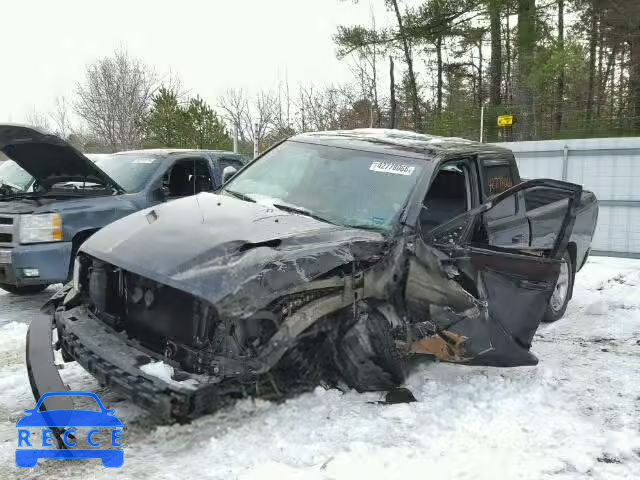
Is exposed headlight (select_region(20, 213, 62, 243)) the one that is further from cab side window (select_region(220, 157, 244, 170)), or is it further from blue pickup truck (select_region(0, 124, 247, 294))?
cab side window (select_region(220, 157, 244, 170))

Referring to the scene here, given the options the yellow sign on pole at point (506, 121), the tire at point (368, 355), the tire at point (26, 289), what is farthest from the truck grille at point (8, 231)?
→ the yellow sign on pole at point (506, 121)

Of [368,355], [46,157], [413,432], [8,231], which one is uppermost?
[46,157]

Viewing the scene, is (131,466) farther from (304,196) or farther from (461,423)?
(304,196)

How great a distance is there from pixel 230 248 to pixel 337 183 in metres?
1.40

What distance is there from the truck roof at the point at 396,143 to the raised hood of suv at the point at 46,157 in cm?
228

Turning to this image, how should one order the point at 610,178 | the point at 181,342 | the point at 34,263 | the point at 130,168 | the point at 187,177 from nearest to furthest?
the point at 181,342 → the point at 34,263 → the point at 130,168 → the point at 187,177 → the point at 610,178

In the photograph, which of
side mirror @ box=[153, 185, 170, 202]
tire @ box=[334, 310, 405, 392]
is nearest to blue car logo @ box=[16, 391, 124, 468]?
tire @ box=[334, 310, 405, 392]

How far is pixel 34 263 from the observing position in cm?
530

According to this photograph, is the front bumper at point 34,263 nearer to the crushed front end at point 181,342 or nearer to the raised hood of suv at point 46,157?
the raised hood of suv at point 46,157

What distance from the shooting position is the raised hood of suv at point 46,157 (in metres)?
5.14

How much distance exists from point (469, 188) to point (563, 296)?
7.25ft

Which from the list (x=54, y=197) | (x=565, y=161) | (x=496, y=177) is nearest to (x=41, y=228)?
(x=54, y=197)

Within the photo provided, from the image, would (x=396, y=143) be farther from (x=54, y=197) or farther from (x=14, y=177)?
(x=14, y=177)

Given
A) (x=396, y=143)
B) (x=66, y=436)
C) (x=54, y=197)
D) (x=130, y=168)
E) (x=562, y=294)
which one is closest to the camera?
(x=66, y=436)
